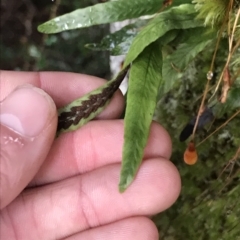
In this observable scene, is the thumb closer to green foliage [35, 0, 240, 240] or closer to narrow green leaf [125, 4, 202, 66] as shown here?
green foliage [35, 0, 240, 240]

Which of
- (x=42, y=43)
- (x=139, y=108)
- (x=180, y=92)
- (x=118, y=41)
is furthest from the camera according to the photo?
(x=42, y=43)

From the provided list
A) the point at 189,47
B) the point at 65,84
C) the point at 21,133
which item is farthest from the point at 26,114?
the point at 189,47

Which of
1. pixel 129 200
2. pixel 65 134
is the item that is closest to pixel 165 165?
pixel 129 200

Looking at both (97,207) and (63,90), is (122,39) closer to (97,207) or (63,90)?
→ (63,90)

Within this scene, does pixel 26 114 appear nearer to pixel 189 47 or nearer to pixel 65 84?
pixel 65 84

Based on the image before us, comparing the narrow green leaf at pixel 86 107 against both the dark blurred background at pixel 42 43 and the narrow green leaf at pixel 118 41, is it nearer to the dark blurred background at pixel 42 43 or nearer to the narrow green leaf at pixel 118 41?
the narrow green leaf at pixel 118 41
